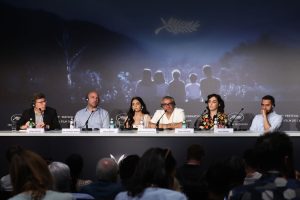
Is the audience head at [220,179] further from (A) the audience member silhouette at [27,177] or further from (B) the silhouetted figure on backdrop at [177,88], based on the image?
(B) the silhouetted figure on backdrop at [177,88]

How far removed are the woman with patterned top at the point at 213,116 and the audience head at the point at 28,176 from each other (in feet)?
12.8

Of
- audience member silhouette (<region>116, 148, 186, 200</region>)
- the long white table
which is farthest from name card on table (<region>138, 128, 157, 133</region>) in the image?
audience member silhouette (<region>116, 148, 186, 200</region>)

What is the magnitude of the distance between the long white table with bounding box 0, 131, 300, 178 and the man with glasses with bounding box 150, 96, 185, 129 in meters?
0.80

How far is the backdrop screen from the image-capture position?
7.71 meters

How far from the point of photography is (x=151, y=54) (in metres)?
7.95

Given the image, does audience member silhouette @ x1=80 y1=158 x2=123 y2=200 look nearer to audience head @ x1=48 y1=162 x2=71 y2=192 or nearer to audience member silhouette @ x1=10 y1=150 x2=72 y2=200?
audience head @ x1=48 y1=162 x2=71 y2=192

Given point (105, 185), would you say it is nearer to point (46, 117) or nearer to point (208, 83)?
point (46, 117)

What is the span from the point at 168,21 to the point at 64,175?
15.9ft

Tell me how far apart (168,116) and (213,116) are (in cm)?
59

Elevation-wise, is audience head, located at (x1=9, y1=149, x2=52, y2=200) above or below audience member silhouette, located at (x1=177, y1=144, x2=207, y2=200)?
above

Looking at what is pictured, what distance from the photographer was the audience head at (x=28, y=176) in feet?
7.84

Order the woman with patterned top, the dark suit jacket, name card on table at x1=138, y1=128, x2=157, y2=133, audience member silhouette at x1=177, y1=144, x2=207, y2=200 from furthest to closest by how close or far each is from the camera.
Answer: the dark suit jacket → the woman with patterned top → name card on table at x1=138, y1=128, x2=157, y2=133 → audience member silhouette at x1=177, y1=144, x2=207, y2=200

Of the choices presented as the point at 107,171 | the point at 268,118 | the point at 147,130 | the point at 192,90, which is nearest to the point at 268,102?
the point at 268,118

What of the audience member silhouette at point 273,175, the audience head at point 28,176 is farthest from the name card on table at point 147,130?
the audience member silhouette at point 273,175
